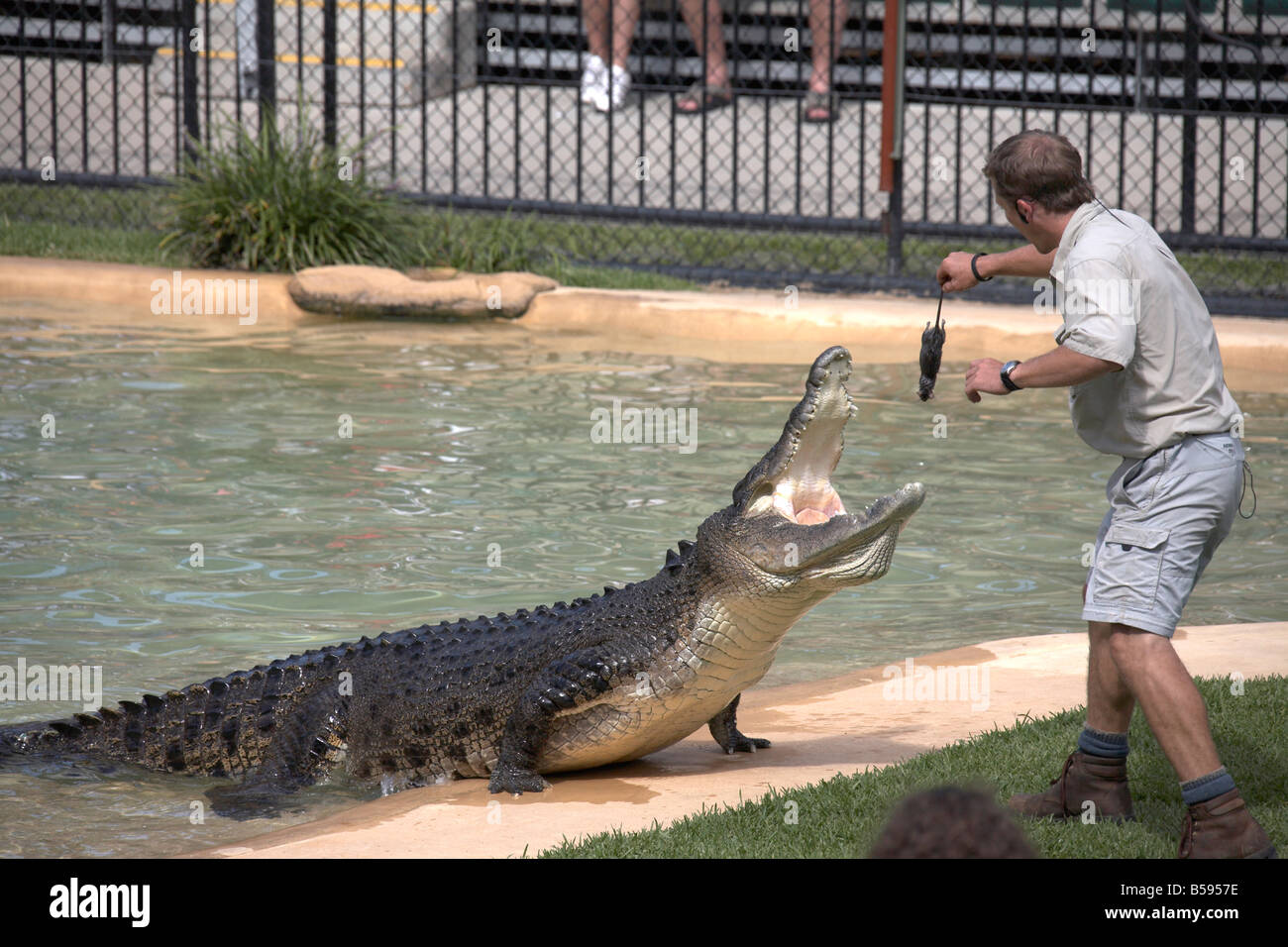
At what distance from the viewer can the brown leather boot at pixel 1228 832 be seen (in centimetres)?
295

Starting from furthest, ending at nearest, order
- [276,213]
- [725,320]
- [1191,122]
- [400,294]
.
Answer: [1191,122] → [276,213] → [400,294] → [725,320]

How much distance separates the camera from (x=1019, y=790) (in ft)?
11.4

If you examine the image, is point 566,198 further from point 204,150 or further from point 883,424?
point 883,424

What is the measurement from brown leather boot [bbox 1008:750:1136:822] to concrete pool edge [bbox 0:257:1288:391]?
5365mm

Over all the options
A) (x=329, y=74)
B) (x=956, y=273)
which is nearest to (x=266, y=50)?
(x=329, y=74)

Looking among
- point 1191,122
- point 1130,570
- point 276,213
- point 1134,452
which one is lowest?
point 1130,570

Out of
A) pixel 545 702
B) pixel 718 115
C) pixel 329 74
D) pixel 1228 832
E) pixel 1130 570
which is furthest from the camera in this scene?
pixel 718 115

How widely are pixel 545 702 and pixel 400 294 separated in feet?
20.1

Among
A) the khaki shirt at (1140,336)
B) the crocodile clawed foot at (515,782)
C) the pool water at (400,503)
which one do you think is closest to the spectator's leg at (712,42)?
the pool water at (400,503)

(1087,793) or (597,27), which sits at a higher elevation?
(597,27)

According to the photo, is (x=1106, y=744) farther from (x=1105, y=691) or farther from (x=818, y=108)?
(x=818, y=108)

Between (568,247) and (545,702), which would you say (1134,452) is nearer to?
(545,702)

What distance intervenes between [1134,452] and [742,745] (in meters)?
1.32

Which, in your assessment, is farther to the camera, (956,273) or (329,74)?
(329,74)
